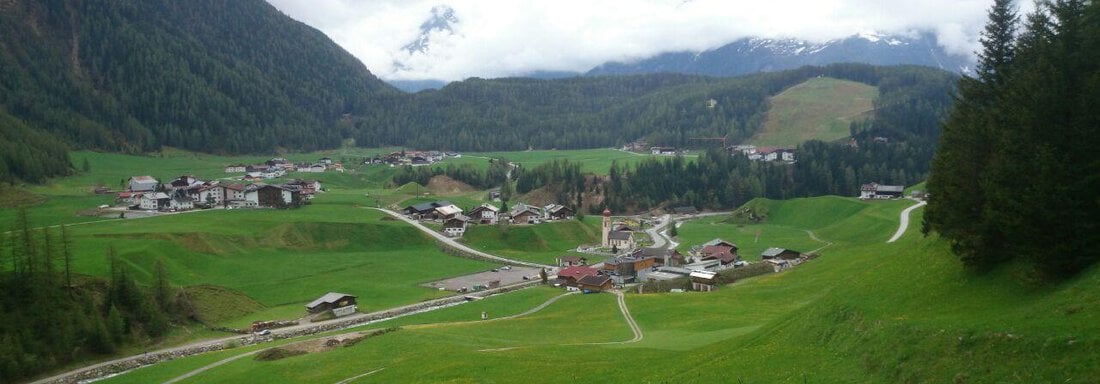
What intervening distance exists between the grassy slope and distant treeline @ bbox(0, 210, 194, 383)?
62.3ft

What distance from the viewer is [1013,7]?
43.4 meters

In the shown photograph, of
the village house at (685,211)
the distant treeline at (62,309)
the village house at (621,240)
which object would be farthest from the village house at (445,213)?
the distant treeline at (62,309)

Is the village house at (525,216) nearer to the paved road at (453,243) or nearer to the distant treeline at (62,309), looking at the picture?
the paved road at (453,243)

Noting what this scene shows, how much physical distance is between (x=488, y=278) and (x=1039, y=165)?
75.1m

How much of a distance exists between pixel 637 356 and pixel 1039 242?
65.6 feet

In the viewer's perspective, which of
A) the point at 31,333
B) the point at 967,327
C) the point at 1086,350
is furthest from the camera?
the point at 31,333

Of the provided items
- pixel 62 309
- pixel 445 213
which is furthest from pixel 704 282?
pixel 445 213

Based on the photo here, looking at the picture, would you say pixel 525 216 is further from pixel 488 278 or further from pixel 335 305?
pixel 335 305

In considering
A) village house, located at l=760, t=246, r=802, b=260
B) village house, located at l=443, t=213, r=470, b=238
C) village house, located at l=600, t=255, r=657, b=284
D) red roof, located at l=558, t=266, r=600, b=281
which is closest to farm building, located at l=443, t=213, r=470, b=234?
village house, located at l=443, t=213, r=470, b=238

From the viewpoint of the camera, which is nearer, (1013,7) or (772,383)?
(772,383)

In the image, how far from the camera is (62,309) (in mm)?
65250

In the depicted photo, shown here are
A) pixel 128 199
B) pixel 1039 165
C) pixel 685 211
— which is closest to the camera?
pixel 1039 165

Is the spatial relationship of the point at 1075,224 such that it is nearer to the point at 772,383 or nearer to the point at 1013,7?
the point at 772,383

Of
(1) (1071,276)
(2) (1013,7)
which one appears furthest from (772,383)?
(2) (1013,7)
